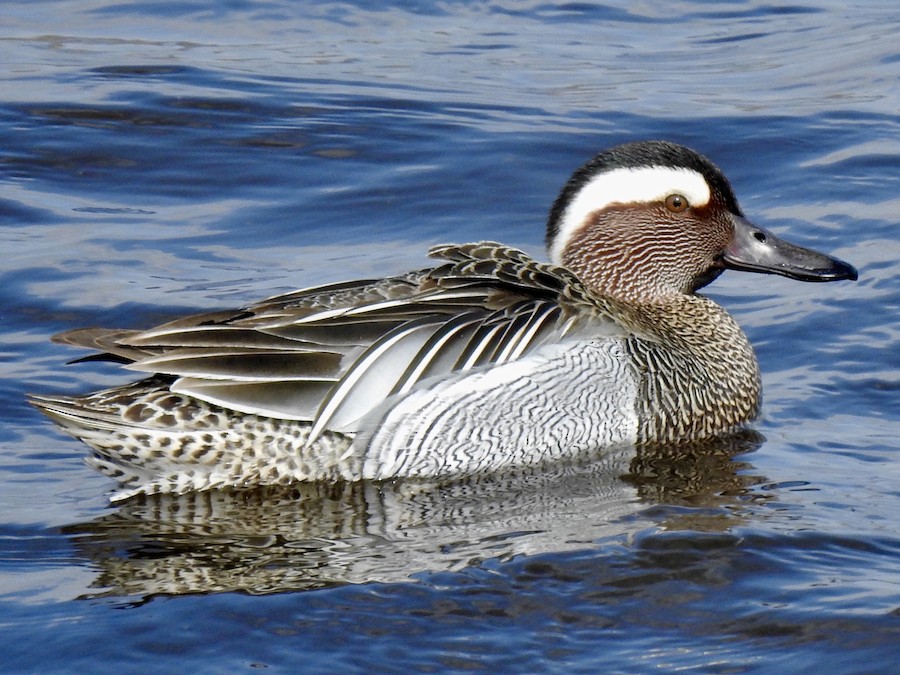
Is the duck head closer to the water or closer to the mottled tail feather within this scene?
the water

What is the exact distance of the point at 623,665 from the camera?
189 inches

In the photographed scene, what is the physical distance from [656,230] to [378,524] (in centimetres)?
219

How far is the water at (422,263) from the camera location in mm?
5051

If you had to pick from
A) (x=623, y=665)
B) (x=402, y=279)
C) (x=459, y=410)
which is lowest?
(x=623, y=665)

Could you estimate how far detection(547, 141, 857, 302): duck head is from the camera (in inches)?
283

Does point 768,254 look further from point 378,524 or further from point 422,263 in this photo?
point 378,524

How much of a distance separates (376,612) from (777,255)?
10.3 ft

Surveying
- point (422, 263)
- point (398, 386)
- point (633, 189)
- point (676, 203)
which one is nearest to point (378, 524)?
point (398, 386)

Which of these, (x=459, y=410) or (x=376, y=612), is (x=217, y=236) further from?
(x=376, y=612)

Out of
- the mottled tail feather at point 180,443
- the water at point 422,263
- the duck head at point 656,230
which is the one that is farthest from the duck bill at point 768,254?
the mottled tail feather at point 180,443

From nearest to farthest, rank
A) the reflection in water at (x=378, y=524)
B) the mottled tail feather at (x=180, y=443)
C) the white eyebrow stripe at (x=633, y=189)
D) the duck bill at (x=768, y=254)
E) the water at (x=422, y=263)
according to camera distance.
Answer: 1. the water at (x=422, y=263)
2. the reflection in water at (x=378, y=524)
3. the mottled tail feather at (x=180, y=443)
4. the white eyebrow stripe at (x=633, y=189)
5. the duck bill at (x=768, y=254)

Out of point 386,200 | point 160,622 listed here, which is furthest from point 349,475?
point 386,200

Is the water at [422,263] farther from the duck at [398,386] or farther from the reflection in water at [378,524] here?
the duck at [398,386]

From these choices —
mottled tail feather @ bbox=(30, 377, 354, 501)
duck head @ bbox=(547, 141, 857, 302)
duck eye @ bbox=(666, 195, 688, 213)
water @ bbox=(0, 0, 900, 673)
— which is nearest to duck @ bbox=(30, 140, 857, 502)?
mottled tail feather @ bbox=(30, 377, 354, 501)
